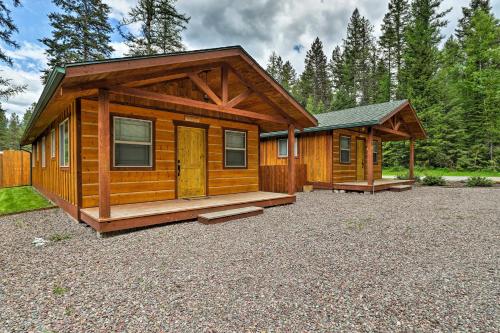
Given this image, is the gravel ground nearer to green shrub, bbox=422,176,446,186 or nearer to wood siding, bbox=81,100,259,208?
wood siding, bbox=81,100,259,208

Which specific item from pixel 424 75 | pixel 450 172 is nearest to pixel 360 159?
pixel 450 172

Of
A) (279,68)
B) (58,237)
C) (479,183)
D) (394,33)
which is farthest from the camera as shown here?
(279,68)

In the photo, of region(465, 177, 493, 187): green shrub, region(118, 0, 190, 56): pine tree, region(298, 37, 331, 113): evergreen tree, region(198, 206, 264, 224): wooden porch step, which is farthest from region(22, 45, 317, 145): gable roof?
region(298, 37, 331, 113): evergreen tree

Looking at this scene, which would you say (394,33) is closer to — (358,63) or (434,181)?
(358,63)

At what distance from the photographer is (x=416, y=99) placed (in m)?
21.1

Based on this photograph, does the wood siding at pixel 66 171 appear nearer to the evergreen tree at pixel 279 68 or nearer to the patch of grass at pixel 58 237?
the patch of grass at pixel 58 237

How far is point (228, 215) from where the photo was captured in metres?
5.47

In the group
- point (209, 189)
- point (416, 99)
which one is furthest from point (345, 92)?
point (209, 189)

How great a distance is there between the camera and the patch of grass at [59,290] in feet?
8.13

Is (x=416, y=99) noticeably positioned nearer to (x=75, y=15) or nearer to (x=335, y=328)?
(x=335, y=328)

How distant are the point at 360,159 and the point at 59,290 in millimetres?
13017

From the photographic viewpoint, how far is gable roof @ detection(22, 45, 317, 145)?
12.8ft

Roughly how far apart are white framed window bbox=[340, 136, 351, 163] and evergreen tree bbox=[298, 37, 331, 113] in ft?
88.1

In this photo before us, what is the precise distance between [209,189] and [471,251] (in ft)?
19.4
